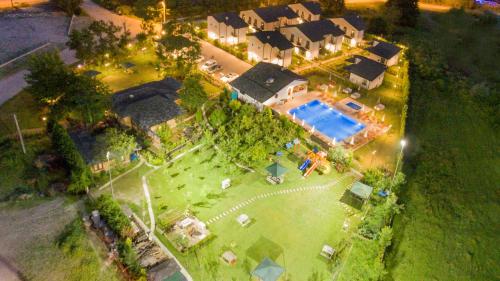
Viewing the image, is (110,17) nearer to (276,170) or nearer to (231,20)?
(231,20)

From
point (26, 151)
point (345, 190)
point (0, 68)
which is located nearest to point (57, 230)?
point (26, 151)

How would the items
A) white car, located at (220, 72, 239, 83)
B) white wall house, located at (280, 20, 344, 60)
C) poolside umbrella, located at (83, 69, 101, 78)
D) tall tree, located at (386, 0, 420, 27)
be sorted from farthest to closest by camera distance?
tall tree, located at (386, 0, 420, 27) < white wall house, located at (280, 20, 344, 60) < white car, located at (220, 72, 239, 83) < poolside umbrella, located at (83, 69, 101, 78)

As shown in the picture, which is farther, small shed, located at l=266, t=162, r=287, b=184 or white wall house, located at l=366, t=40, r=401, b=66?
white wall house, located at l=366, t=40, r=401, b=66

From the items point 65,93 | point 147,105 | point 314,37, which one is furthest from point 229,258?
point 314,37

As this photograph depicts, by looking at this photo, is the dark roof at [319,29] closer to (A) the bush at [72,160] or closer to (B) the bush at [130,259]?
(A) the bush at [72,160]

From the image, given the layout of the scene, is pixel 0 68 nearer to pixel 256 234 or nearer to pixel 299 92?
pixel 299 92

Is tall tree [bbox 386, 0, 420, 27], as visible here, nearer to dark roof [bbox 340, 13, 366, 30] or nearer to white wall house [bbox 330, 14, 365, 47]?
dark roof [bbox 340, 13, 366, 30]

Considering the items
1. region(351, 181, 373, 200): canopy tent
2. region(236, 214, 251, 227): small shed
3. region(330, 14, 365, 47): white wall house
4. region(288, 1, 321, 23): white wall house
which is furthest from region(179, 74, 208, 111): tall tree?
region(288, 1, 321, 23): white wall house
